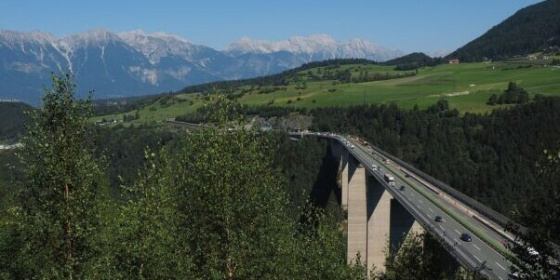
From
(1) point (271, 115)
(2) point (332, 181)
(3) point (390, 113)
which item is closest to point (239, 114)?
(2) point (332, 181)

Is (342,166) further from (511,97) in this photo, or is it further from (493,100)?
(511,97)

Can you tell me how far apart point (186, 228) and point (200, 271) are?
1429 millimetres

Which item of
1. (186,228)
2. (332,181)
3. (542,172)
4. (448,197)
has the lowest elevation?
(332,181)

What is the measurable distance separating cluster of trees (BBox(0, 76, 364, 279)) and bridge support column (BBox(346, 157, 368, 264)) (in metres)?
60.8

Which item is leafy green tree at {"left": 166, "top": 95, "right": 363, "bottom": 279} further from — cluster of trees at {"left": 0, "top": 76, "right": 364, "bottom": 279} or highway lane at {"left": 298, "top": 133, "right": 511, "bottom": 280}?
highway lane at {"left": 298, "top": 133, "right": 511, "bottom": 280}

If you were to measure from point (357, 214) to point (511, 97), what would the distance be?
9371 cm

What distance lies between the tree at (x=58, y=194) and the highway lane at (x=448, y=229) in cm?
1315

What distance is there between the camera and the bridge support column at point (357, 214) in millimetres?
82438

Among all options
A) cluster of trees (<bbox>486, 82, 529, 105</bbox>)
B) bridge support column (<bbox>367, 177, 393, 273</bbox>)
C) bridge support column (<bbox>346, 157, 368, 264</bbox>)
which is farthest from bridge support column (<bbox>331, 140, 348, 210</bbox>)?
cluster of trees (<bbox>486, 82, 529, 105</bbox>)

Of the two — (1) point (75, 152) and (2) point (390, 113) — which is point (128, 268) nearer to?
(1) point (75, 152)

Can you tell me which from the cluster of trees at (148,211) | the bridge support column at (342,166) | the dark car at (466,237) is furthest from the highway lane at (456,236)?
the bridge support column at (342,166)

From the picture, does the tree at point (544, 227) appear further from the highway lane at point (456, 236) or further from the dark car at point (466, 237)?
the dark car at point (466, 237)

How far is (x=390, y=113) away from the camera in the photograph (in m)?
167

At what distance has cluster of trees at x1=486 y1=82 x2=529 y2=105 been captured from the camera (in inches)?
6216
